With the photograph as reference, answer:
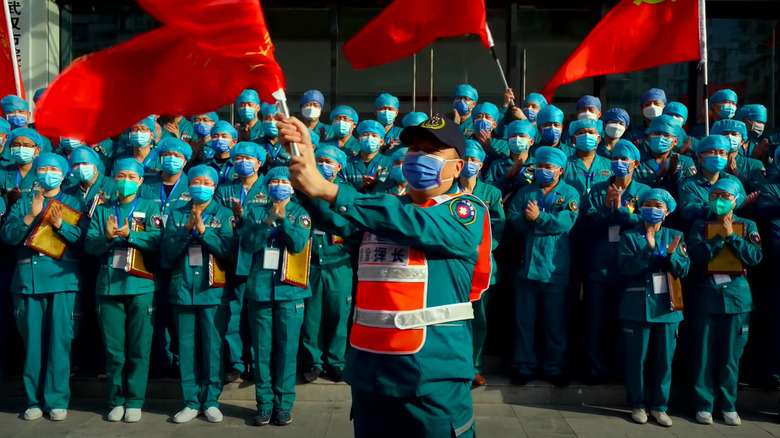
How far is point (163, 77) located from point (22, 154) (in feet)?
16.3

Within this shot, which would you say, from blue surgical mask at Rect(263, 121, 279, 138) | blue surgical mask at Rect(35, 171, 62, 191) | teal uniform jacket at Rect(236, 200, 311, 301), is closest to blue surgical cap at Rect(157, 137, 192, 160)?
blue surgical mask at Rect(35, 171, 62, 191)

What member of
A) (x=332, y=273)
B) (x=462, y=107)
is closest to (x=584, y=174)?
A: (x=462, y=107)

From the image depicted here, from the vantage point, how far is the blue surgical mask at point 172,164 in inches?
298

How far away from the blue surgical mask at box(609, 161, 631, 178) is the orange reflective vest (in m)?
4.33

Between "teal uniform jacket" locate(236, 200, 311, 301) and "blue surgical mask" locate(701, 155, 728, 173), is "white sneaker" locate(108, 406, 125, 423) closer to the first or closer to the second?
"teal uniform jacket" locate(236, 200, 311, 301)

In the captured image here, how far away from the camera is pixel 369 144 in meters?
8.38

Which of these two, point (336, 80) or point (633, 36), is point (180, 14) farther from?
point (336, 80)

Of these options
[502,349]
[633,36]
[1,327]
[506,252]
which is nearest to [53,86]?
[1,327]

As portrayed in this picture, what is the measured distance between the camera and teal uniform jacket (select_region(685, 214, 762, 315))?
22.3 ft

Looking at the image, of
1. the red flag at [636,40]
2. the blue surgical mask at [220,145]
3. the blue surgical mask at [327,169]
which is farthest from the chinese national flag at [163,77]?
the red flag at [636,40]

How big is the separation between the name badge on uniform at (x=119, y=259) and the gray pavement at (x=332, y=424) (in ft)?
4.43

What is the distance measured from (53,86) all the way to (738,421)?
6100mm

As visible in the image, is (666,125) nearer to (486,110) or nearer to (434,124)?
(486,110)

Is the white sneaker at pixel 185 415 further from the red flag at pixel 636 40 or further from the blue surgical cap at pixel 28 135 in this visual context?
the red flag at pixel 636 40
